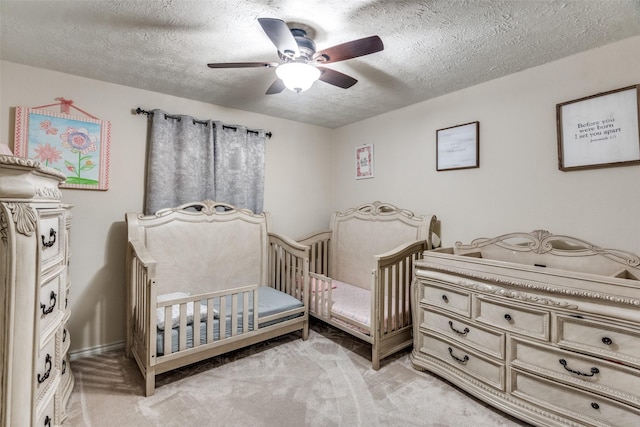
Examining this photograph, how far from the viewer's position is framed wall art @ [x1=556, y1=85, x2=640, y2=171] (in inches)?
69.7

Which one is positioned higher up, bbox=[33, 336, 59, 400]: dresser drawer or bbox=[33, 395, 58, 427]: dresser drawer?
bbox=[33, 336, 59, 400]: dresser drawer

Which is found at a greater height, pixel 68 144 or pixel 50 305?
pixel 68 144

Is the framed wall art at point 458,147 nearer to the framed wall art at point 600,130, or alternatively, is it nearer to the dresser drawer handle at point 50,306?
the framed wall art at point 600,130

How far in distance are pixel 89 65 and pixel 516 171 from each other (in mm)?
3254

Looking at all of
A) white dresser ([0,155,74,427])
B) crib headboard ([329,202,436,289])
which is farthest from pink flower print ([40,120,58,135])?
crib headboard ([329,202,436,289])

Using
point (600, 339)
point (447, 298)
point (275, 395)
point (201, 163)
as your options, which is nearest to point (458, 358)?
point (447, 298)

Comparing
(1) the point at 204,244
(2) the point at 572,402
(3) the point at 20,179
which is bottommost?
(2) the point at 572,402

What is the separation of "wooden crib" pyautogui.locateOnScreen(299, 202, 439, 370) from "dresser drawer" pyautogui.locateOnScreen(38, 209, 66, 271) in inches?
71.4

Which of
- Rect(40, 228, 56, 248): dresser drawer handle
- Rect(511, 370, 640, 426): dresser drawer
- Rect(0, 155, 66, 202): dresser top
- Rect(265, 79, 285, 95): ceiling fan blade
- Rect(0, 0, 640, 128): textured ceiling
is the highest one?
Rect(0, 0, 640, 128): textured ceiling

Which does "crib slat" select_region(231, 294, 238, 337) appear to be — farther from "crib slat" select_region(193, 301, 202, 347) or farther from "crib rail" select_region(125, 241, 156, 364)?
"crib rail" select_region(125, 241, 156, 364)

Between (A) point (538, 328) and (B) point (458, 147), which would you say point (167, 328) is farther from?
(B) point (458, 147)

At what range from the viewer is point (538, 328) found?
1.67 metres

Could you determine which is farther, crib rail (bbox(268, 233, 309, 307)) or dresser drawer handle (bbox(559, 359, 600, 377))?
crib rail (bbox(268, 233, 309, 307))

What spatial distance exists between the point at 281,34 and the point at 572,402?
2.36 meters
